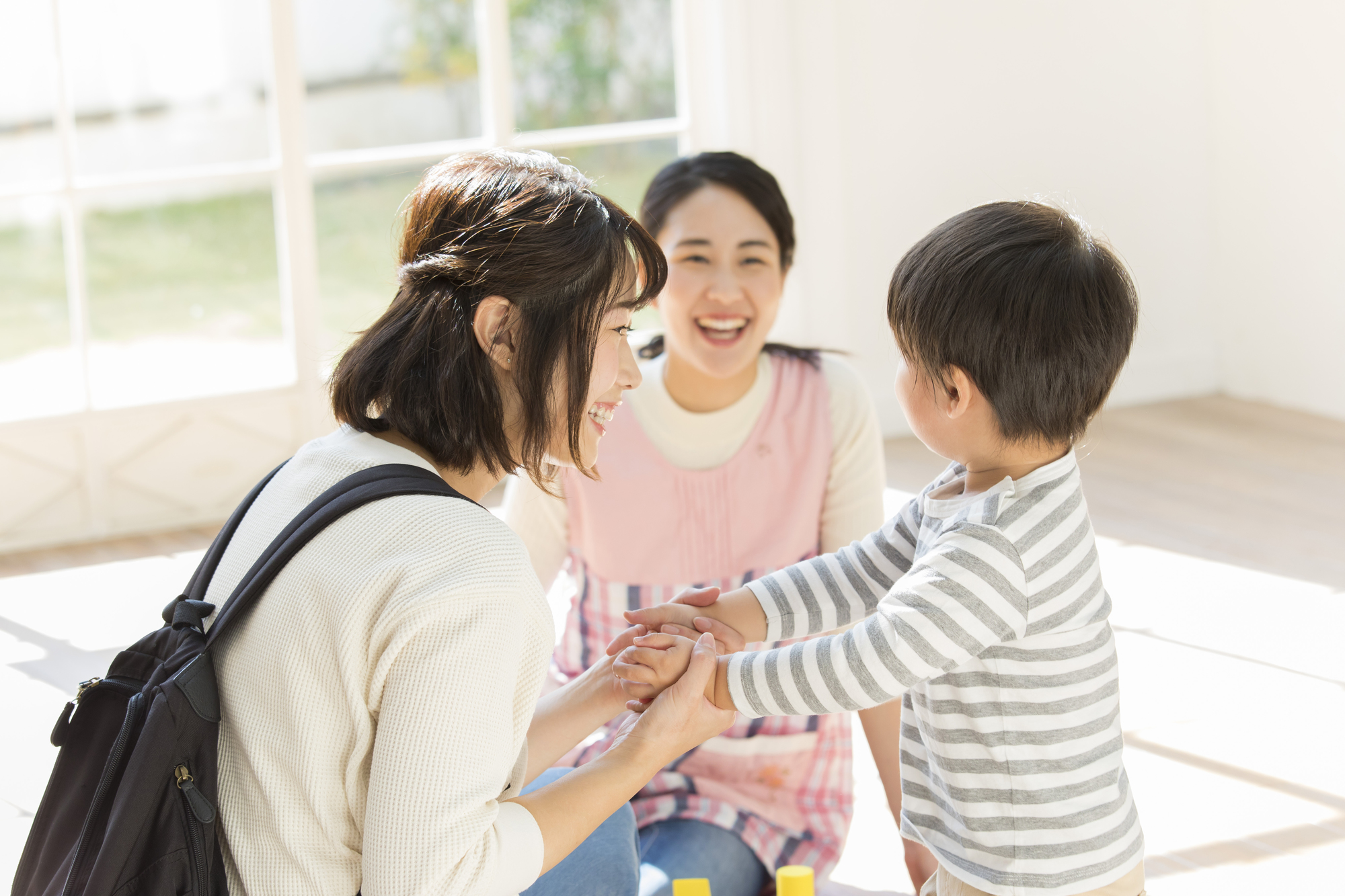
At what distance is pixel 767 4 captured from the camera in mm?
4500

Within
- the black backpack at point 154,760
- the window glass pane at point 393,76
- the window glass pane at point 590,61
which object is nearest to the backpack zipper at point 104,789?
the black backpack at point 154,760

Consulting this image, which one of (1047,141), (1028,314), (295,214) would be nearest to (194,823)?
(1028,314)

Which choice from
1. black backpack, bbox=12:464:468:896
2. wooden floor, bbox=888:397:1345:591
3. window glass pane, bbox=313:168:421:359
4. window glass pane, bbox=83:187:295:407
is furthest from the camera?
window glass pane, bbox=313:168:421:359

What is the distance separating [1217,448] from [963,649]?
143 inches

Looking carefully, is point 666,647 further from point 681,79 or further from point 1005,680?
point 681,79

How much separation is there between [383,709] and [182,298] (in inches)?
172

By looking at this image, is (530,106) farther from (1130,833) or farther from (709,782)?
(1130,833)

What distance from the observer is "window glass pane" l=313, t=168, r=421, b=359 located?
14.8 ft

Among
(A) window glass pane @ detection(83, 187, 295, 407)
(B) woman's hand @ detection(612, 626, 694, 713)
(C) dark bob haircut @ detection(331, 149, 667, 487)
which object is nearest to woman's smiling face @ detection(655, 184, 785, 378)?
(B) woman's hand @ detection(612, 626, 694, 713)

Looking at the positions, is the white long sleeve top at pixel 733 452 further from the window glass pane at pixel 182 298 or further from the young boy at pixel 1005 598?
the window glass pane at pixel 182 298

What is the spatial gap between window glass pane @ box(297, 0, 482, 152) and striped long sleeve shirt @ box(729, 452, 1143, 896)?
353 centimetres

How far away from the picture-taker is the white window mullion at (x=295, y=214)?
4211mm

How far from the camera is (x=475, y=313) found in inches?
47.1

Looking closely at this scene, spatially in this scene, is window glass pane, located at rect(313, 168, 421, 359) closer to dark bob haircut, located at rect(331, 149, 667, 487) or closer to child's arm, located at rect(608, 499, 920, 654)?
child's arm, located at rect(608, 499, 920, 654)
